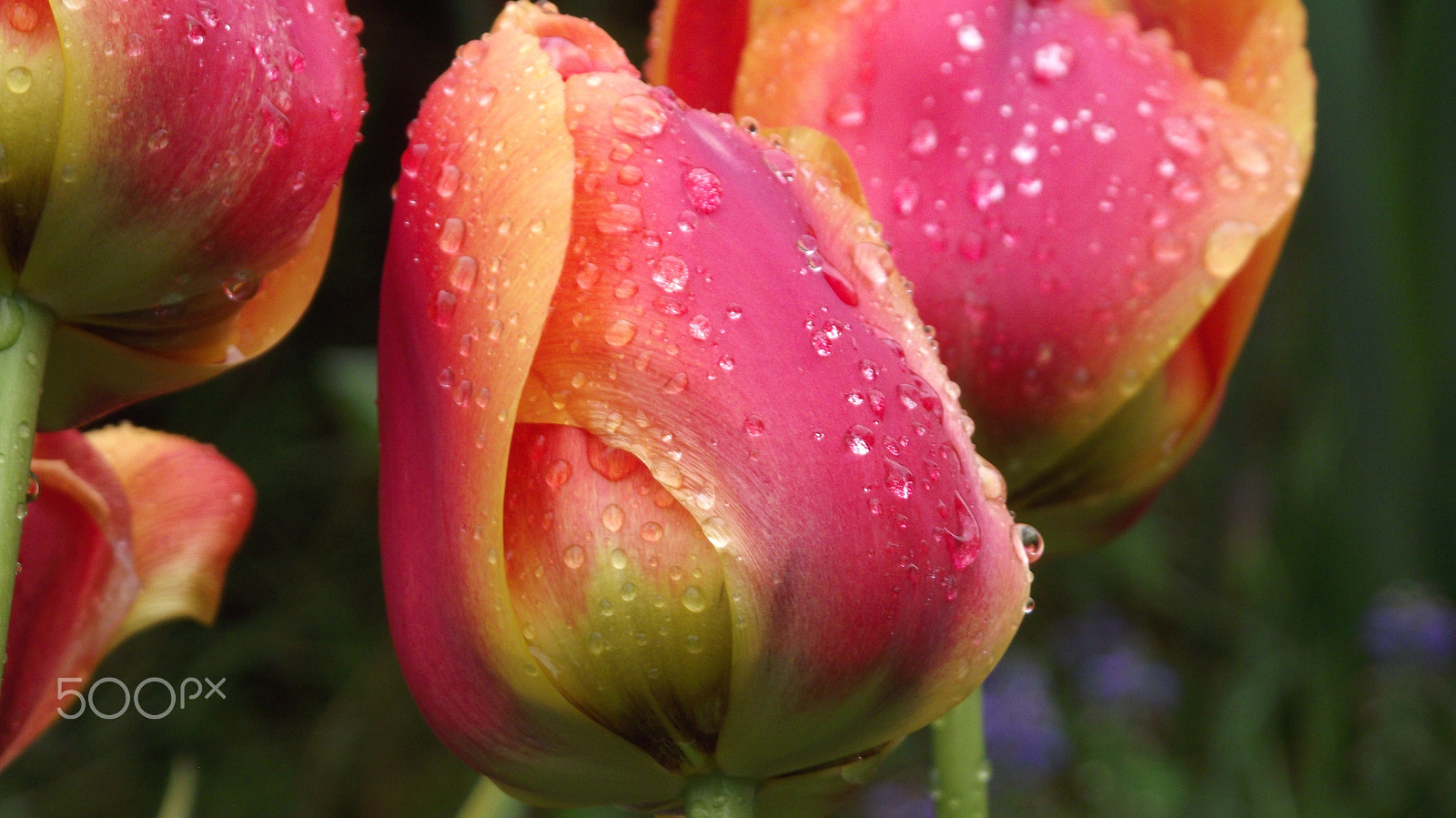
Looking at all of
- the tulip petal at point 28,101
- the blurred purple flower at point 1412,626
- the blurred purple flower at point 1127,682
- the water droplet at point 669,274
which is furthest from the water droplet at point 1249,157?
the blurred purple flower at point 1127,682

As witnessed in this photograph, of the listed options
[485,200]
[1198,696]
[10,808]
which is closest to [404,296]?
[485,200]

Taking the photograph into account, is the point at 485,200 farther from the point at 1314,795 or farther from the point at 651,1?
the point at 651,1

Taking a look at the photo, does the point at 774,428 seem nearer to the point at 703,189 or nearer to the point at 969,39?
the point at 703,189

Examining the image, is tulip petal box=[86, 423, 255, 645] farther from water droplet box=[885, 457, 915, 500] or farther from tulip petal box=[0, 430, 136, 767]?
water droplet box=[885, 457, 915, 500]

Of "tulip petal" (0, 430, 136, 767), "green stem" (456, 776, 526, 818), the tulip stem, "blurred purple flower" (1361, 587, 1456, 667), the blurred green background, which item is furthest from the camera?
"blurred purple flower" (1361, 587, 1456, 667)

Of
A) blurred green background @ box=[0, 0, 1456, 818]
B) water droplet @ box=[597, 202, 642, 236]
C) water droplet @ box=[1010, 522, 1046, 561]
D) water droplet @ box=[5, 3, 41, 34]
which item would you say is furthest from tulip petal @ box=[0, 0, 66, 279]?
blurred green background @ box=[0, 0, 1456, 818]

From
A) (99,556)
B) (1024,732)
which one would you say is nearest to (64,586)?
(99,556)

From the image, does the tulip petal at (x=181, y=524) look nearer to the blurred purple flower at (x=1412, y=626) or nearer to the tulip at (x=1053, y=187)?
the tulip at (x=1053, y=187)
